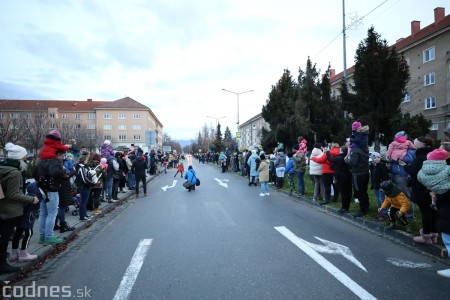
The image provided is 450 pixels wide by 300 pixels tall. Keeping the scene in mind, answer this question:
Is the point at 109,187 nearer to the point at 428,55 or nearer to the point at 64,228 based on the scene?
the point at 64,228

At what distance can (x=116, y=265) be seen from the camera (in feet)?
17.0

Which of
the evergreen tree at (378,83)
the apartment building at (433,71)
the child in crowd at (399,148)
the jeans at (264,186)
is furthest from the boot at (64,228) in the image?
the apartment building at (433,71)

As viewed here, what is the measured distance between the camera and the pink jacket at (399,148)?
294 inches

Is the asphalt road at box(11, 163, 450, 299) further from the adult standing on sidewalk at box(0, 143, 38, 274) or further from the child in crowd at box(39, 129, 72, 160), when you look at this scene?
the child in crowd at box(39, 129, 72, 160)

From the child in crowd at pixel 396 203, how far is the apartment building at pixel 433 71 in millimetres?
24885

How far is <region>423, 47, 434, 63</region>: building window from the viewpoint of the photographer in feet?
106

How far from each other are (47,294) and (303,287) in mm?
3357

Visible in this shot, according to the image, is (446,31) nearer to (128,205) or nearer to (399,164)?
(399,164)

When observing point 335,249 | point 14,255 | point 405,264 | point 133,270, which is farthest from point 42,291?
point 405,264

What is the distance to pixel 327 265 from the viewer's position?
4992 millimetres

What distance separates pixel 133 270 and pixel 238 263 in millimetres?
1628

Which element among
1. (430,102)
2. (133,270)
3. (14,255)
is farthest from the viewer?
(430,102)

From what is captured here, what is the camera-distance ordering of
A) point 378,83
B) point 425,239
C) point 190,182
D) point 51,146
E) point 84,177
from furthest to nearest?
point 378,83
point 190,182
point 84,177
point 51,146
point 425,239

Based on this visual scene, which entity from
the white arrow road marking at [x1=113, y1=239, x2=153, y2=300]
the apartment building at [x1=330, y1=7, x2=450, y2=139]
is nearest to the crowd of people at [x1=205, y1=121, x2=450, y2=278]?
the white arrow road marking at [x1=113, y1=239, x2=153, y2=300]
